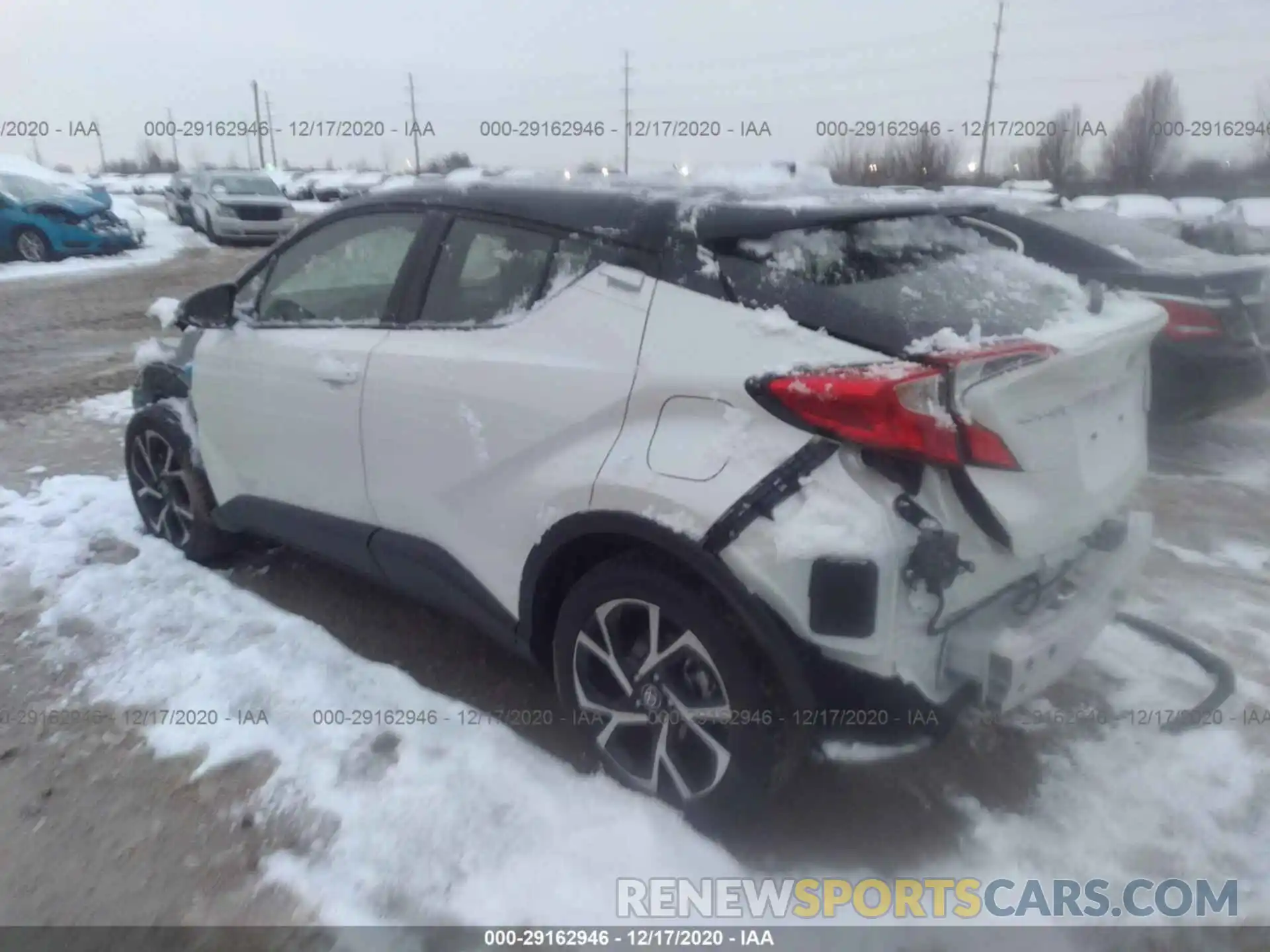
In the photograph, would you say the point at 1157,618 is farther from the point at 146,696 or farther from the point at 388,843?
the point at 146,696

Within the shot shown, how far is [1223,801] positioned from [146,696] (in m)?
3.51

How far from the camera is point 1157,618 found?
12.4 feet

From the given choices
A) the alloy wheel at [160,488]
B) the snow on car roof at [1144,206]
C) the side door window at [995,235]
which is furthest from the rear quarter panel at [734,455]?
the snow on car roof at [1144,206]

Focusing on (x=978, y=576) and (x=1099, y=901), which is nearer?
(x=978, y=576)

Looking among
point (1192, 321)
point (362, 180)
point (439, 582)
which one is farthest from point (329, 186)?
point (439, 582)

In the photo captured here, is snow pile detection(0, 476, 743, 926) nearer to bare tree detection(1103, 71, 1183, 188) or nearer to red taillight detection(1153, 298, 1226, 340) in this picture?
red taillight detection(1153, 298, 1226, 340)

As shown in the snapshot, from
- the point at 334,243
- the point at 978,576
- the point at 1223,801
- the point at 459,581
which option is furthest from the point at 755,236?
the point at 1223,801

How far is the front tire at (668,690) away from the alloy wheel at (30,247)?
18.2 metres

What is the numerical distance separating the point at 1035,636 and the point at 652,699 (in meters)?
1.00

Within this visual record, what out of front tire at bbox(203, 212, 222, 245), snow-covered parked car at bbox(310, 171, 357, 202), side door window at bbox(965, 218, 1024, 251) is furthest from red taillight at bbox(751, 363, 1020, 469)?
snow-covered parked car at bbox(310, 171, 357, 202)

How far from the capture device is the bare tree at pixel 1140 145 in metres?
29.2

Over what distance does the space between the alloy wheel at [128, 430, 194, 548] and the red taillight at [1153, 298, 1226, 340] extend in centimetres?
524

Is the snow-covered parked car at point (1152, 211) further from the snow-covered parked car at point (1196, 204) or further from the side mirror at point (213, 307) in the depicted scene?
the side mirror at point (213, 307)

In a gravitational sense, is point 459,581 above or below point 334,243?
below
